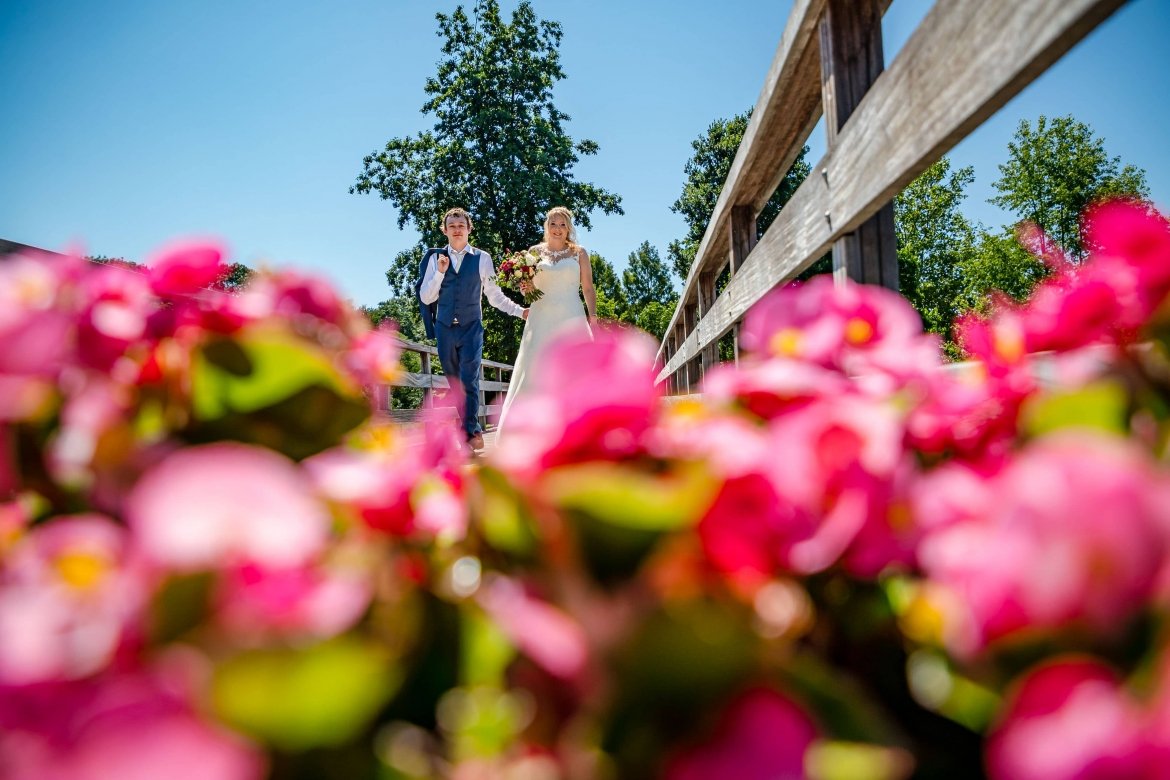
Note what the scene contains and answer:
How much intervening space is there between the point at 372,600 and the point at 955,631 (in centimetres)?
19

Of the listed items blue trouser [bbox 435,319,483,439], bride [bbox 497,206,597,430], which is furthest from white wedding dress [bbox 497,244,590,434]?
blue trouser [bbox 435,319,483,439]

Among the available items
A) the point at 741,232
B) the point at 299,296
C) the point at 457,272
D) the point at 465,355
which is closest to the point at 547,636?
the point at 299,296

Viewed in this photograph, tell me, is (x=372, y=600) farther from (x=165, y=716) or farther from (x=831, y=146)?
(x=831, y=146)

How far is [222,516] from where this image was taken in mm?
220

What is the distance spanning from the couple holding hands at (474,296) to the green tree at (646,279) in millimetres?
35400

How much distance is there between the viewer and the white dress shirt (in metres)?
7.05

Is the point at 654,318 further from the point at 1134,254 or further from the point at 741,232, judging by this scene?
the point at 1134,254

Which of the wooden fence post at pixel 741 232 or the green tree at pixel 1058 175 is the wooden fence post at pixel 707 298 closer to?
the wooden fence post at pixel 741 232

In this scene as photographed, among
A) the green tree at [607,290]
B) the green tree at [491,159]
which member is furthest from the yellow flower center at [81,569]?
the green tree at [607,290]

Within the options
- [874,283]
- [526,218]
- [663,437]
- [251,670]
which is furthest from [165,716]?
[526,218]

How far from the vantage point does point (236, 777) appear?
18 centimetres

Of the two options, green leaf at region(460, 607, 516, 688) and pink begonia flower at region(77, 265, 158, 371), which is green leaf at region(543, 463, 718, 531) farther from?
pink begonia flower at region(77, 265, 158, 371)

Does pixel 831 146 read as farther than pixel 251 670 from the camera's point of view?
Yes

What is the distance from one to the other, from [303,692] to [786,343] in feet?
1.14
